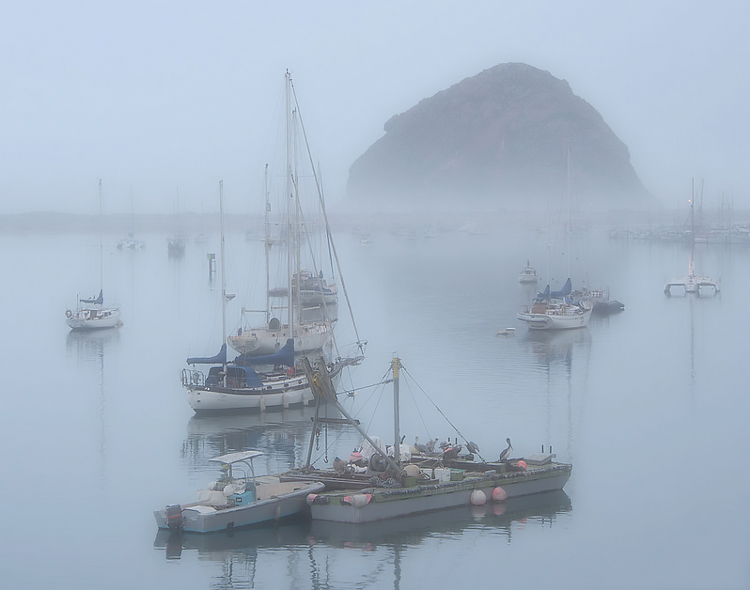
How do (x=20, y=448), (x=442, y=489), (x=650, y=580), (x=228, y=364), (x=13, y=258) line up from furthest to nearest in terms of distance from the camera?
(x=13, y=258), (x=228, y=364), (x=20, y=448), (x=442, y=489), (x=650, y=580)

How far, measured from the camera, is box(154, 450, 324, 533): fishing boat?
22641 millimetres

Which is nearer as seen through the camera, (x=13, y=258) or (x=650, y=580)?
(x=650, y=580)

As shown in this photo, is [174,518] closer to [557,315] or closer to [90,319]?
[557,315]

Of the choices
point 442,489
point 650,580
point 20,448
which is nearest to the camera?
point 650,580

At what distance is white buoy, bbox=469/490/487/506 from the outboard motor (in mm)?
7241

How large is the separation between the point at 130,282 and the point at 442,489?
88.8 metres

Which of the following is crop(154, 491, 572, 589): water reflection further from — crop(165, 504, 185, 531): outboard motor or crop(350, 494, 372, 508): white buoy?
crop(350, 494, 372, 508): white buoy

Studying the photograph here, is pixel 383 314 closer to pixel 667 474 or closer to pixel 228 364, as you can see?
pixel 228 364

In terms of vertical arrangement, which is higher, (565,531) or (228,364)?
(228,364)

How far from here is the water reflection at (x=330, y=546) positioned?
70.9 feet

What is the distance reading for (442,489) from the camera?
23.9m

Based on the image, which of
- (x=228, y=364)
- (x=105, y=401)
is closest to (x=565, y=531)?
(x=228, y=364)

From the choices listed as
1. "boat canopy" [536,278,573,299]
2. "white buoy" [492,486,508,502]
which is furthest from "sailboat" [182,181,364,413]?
"boat canopy" [536,278,573,299]

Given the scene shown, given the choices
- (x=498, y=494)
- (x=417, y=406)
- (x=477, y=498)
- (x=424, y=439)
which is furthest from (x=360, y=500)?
(x=417, y=406)
